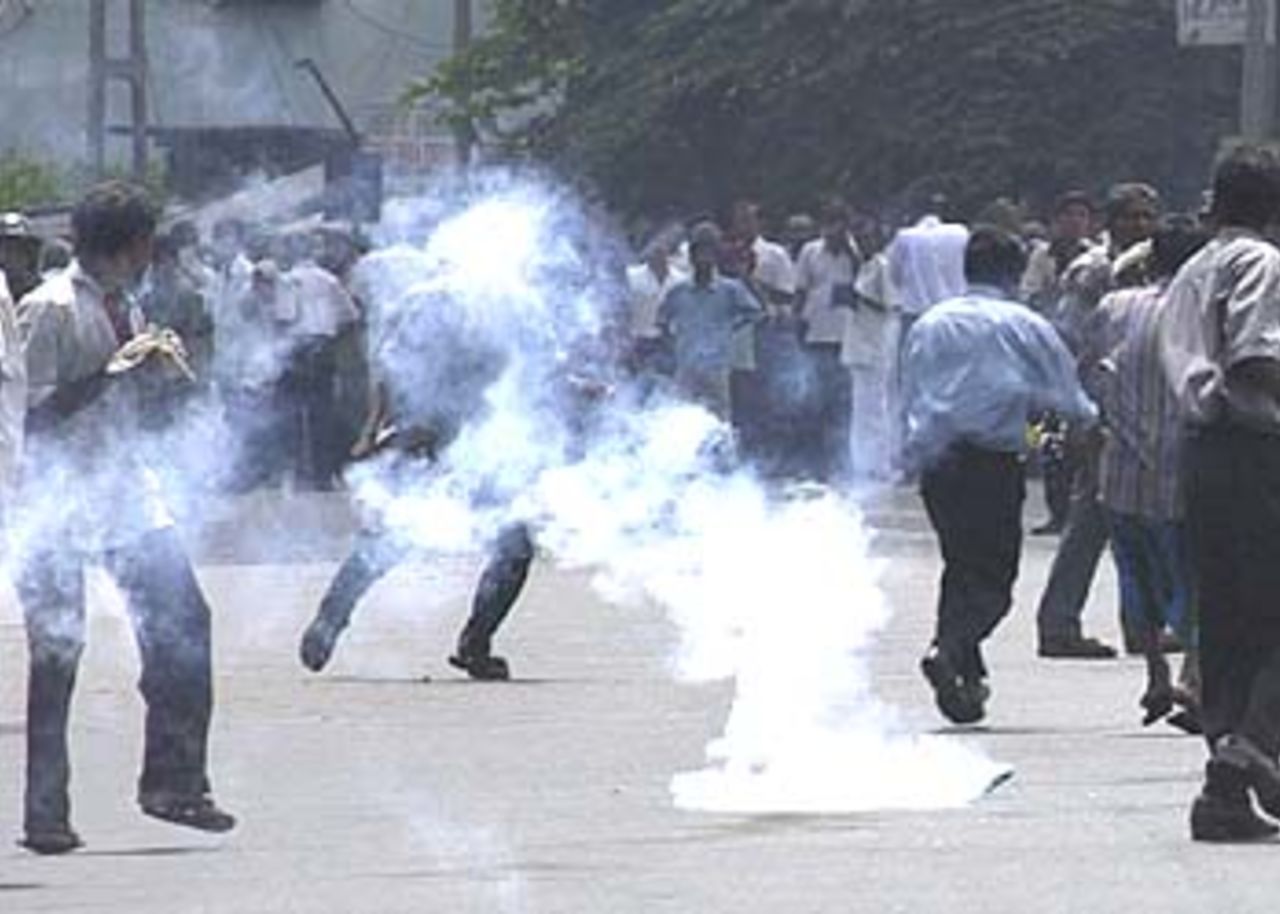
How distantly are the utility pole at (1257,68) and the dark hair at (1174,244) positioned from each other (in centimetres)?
1218

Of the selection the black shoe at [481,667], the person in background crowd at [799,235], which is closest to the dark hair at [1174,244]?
the black shoe at [481,667]

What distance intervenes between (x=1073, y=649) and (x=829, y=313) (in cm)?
1218

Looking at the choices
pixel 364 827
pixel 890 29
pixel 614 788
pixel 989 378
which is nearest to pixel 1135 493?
pixel 989 378

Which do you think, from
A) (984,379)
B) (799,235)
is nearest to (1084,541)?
(984,379)

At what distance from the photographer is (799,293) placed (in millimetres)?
31859

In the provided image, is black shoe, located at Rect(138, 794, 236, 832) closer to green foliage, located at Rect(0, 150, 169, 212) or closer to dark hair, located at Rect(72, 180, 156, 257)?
dark hair, located at Rect(72, 180, 156, 257)

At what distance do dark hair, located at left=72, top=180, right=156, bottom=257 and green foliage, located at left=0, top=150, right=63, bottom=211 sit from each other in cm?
2283

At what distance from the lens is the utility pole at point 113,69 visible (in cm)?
2410

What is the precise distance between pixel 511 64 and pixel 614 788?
17683mm

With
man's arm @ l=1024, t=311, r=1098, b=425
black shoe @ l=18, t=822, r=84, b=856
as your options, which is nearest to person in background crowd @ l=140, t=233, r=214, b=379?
man's arm @ l=1024, t=311, r=1098, b=425

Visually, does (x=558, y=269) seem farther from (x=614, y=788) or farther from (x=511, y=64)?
(x=511, y=64)

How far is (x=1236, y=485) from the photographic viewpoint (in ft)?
43.4

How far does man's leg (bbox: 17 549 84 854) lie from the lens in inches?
535

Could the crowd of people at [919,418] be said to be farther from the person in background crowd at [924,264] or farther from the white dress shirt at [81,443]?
the person in background crowd at [924,264]
